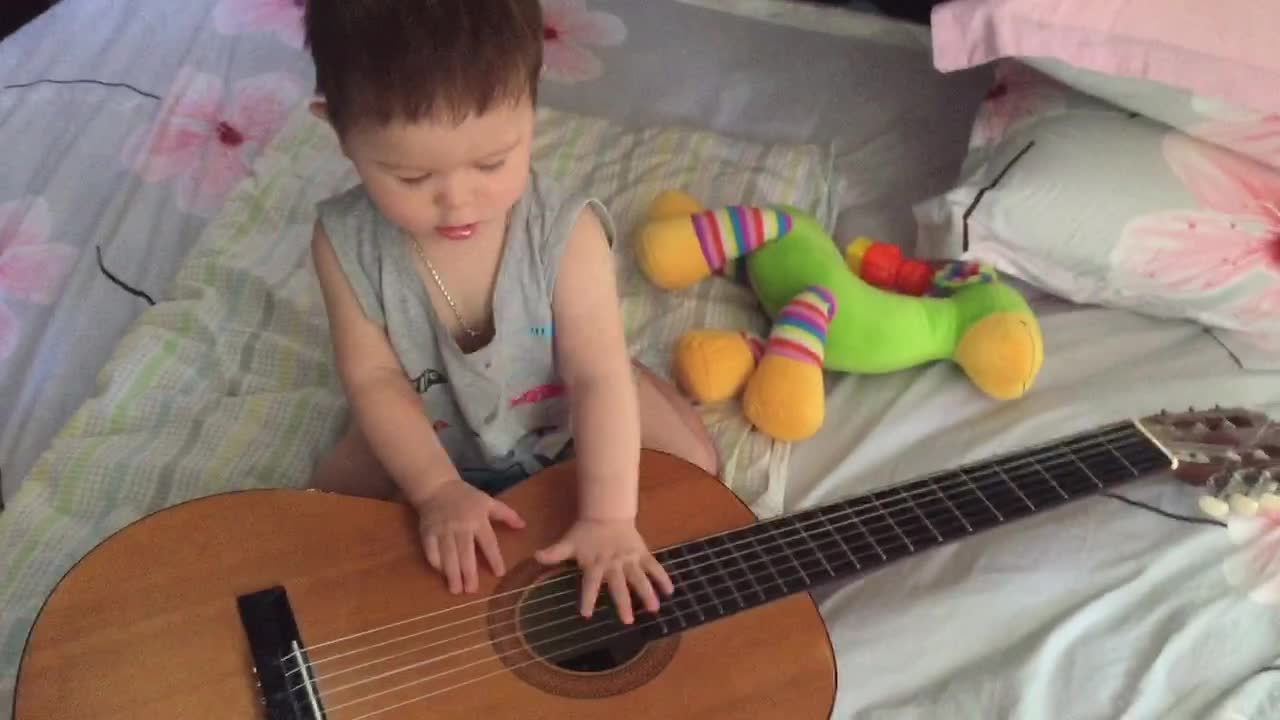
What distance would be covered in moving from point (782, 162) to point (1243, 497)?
607mm

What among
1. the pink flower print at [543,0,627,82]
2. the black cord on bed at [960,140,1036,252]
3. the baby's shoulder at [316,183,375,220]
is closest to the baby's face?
the baby's shoulder at [316,183,375,220]

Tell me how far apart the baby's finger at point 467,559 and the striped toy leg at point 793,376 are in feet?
1.08

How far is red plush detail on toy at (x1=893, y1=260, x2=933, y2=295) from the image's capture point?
1.14 m

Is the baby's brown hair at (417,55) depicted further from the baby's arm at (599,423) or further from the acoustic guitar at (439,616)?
the acoustic guitar at (439,616)

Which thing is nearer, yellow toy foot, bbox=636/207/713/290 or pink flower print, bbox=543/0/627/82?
yellow toy foot, bbox=636/207/713/290

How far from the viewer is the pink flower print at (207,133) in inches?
49.9

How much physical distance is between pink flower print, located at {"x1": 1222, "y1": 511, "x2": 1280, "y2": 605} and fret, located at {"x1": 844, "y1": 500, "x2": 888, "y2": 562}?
0.30 m

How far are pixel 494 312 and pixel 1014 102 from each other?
66cm

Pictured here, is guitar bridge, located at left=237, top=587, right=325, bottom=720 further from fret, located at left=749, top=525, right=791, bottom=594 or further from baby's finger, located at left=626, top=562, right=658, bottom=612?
fret, located at left=749, top=525, right=791, bottom=594

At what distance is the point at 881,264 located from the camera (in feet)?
3.78

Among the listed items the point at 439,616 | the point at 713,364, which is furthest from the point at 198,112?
the point at 439,616

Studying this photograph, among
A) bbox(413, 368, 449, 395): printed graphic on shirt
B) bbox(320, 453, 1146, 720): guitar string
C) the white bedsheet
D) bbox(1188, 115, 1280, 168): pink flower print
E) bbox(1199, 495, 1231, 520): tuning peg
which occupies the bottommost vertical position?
the white bedsheet

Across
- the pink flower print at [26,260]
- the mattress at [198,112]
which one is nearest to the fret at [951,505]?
the mattress at [198,112]

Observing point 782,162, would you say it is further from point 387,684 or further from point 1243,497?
point 387,684
